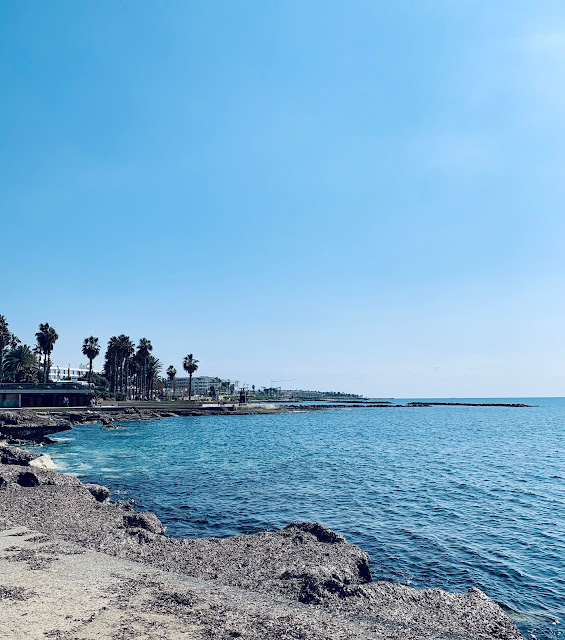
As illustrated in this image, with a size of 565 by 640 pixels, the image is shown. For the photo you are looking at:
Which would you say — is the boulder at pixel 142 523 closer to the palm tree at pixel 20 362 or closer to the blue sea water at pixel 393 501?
the blue sea water at pixel 393 501

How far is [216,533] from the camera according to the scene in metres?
21.6

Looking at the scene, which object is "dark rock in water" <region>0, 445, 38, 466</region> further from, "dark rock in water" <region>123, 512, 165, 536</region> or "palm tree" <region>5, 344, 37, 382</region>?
"palm tree" <region>5, 344, 37, 382</region>

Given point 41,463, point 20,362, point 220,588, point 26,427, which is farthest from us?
point 20,362

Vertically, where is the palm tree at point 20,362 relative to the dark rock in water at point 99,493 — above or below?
above

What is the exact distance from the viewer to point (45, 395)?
328ft

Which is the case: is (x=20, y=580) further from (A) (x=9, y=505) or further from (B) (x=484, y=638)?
(B) (x=484, y=638)

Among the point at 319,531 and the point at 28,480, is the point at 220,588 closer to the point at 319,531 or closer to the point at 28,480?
the point at 319,531

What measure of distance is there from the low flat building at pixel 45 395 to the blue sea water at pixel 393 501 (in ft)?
144

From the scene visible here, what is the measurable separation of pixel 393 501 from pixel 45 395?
93.1 metres

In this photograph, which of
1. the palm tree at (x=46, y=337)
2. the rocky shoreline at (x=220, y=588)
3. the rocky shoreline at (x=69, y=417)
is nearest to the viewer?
the rocky shoreline at (x=220, y=588)

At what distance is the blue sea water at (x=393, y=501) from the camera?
58.6 feet

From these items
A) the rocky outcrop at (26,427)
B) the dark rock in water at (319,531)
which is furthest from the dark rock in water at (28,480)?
the rocky outcrop at (26,427)

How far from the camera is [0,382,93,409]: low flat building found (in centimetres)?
9338

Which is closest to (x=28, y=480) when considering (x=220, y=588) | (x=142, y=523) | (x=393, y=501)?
(x=142, y=523)
